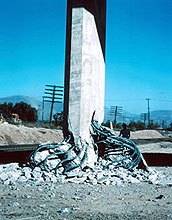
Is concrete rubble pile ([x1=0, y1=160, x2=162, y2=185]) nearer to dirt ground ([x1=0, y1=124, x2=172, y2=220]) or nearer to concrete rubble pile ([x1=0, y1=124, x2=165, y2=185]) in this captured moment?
concrete rubble pile ([x1=0, y1=124, x2=165, y2=185])

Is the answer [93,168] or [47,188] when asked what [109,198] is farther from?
[93,168]

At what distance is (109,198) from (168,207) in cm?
117

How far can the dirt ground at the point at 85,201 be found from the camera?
15.1 feet

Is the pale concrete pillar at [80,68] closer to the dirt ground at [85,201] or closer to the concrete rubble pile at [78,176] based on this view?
the concrete rubble pile at [78,176]

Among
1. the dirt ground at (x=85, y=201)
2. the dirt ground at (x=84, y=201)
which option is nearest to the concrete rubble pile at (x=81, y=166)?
the dirt ground at (x=85, y=201)

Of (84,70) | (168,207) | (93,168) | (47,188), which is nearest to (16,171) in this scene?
(47,188)

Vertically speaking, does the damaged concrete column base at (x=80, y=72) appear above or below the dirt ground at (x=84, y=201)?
above

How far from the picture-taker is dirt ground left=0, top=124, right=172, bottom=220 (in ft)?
15.1

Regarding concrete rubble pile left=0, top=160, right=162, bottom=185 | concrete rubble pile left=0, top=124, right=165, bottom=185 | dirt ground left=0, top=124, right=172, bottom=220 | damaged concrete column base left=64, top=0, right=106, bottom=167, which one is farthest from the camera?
damaged concrete column base left=64, top=0, right=106, bottom=167

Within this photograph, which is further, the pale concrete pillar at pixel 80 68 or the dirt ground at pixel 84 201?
the pale concrete pillar at pixel 80 68

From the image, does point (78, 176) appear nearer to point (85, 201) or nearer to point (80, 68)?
point (85, 201)

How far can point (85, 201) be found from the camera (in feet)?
18.0

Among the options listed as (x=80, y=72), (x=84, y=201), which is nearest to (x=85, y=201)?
(x=84, y=201)

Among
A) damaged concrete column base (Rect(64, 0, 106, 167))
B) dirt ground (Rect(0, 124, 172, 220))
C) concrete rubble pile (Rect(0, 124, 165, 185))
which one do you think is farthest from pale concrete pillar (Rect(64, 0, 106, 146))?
dirt ground (Rect(0, 124, 172, 220))
